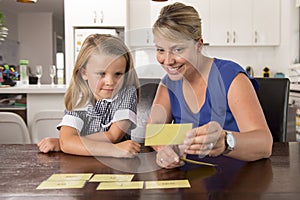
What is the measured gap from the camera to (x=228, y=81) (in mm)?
1209

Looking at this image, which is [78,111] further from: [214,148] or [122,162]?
[214,148]

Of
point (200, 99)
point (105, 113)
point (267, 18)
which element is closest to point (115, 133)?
point (105, 113)

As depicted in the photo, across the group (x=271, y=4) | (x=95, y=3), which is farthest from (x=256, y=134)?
(x=271, y=4)

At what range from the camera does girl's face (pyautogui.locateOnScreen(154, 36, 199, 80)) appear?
99cm

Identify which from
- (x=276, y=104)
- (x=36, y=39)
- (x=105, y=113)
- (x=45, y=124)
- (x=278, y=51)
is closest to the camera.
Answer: (x=105, y=113)

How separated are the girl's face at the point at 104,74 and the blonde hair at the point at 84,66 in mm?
18

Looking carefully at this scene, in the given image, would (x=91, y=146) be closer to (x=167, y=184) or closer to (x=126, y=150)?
(x=126, y=150)

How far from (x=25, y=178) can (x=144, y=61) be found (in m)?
0.41

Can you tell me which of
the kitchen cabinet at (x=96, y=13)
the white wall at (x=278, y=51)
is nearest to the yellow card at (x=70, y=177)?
the kitchen cabinet at (x=96, y=13)

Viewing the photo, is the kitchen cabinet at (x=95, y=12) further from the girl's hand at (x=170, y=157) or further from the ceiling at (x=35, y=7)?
the ceiling at (x=35, y=7)

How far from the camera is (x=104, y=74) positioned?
1110mm

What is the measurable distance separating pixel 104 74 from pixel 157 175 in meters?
0.37

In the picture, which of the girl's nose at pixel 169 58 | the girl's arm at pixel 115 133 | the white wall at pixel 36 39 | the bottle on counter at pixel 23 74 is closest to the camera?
the girl's nose at pixel 169 58

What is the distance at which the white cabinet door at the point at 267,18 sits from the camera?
4.48 metres
